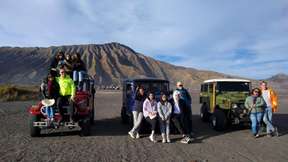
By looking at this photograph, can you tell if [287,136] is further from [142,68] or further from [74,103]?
[142,68]

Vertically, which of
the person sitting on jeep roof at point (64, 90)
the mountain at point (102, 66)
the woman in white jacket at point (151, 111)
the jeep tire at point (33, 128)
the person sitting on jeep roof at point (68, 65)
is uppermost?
the mountain at point (102, 66)

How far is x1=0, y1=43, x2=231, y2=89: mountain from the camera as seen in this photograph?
398ft

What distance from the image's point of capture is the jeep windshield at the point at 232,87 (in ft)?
47.7

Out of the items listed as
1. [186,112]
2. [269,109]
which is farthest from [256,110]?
[186,112]

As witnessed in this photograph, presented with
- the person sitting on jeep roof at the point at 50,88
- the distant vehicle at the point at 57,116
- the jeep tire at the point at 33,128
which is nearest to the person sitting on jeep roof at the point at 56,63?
the person sitting on jeep roof at the point at 50,88

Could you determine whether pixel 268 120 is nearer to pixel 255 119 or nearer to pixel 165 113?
pixel 255 119

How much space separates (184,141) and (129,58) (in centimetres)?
14899

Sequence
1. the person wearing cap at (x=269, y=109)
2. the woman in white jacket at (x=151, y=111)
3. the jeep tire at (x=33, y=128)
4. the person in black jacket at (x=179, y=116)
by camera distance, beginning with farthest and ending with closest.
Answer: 1. the person wearing cap at (x=269, y=109)
2. the jeep tire at (x=33, y=128)
3. the person in black jacket at (x=179, y=116)
4. the woman in white jacket at (x=151, y=111)

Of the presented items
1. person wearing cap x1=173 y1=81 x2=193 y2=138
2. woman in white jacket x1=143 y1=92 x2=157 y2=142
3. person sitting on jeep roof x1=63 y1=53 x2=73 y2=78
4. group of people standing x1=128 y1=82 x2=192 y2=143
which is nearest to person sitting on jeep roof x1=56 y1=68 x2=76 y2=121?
person sitting on jeep roof x1=63 y1=53 x2=73 y2=78

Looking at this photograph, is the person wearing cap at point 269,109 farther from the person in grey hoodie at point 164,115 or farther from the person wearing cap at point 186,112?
the person in grey hoodie at point 164,115

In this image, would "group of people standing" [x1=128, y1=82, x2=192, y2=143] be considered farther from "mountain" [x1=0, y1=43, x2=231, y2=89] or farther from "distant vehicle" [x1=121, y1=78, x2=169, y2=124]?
"mountain" [x1=0, y1=43, x2=231, y2=89]

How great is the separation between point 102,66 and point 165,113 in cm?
12519

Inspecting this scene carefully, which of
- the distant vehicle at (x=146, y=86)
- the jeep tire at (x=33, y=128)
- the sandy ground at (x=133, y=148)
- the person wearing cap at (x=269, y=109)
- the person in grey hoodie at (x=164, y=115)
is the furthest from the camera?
the distant vehicle at (x=146, y=86)

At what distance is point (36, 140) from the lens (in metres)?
10.6
